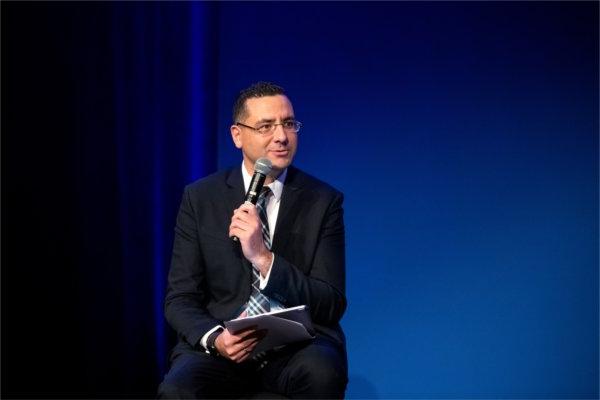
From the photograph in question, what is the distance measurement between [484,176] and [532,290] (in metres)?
0.58

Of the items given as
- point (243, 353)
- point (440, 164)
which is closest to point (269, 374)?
point (243, 353)

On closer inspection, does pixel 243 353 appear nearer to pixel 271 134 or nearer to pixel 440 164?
pixel 271 134

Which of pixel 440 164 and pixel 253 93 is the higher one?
pixel 253 93

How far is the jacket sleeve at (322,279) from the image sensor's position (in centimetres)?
231

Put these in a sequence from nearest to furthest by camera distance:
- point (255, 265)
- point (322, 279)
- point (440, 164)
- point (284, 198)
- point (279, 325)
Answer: point (279, 325)
point (255, 265)
point (322, 279)
point (284, 198)
point (440, 164)

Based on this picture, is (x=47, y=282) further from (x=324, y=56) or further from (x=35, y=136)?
(x=324, y=56)

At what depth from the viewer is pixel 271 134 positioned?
2.48m

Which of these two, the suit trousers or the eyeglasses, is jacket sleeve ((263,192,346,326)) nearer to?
the suit trousers

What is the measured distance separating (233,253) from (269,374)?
42 centimetres

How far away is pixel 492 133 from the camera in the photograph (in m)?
3.41

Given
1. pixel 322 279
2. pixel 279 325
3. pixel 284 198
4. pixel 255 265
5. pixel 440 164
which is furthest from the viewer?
pixel 440 164

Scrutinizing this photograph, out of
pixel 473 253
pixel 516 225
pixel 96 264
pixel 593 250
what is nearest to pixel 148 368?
pixel 96 264

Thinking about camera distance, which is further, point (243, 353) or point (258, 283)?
point (258, 283)

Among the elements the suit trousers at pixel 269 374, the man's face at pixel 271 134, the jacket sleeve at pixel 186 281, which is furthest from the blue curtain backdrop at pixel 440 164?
the suit trousers at pixel 269 374
